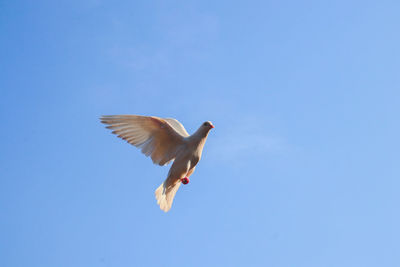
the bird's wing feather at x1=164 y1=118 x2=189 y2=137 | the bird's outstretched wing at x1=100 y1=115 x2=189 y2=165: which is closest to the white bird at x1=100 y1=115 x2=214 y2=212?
the bird's outstretched wing at x1=100 y1=115 x2=189 y2=165

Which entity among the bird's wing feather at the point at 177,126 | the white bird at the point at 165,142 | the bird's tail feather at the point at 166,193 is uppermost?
the bird's wing feather at the point at 177,126

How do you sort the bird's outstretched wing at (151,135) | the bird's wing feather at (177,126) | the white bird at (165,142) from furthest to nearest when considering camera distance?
1. the bird's wing feather at (177,126)
2. the bird's outstretched wing at (151,135)
3. the white bird at (165,142)

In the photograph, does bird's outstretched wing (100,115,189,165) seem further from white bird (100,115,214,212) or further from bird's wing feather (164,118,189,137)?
bird's wing feather (164,118,189,137)

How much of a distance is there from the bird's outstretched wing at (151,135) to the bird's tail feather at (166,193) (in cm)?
73

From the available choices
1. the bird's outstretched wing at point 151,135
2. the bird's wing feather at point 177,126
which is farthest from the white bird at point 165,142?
the bird's wing feather at point 177,126

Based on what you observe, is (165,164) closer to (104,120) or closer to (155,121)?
(155,121)

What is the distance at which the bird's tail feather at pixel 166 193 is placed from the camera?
1574 cm

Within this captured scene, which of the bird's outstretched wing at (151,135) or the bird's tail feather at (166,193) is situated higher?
the bird's outstretched wing at (151,135)

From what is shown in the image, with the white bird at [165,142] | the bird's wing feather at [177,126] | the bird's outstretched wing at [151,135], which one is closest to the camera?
the white bird at [165,142]

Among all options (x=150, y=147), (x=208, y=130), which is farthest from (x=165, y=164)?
(x=208, y=130)

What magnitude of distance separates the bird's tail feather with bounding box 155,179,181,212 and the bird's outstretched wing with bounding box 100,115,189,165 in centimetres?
73

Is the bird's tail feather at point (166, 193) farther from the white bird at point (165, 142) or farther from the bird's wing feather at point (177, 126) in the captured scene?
the bird's wing feather at point (177, 126)

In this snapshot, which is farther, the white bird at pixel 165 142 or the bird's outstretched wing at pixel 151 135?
the bird's outstretched wing at pixel 151 135

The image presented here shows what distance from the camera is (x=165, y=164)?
52.3ft
